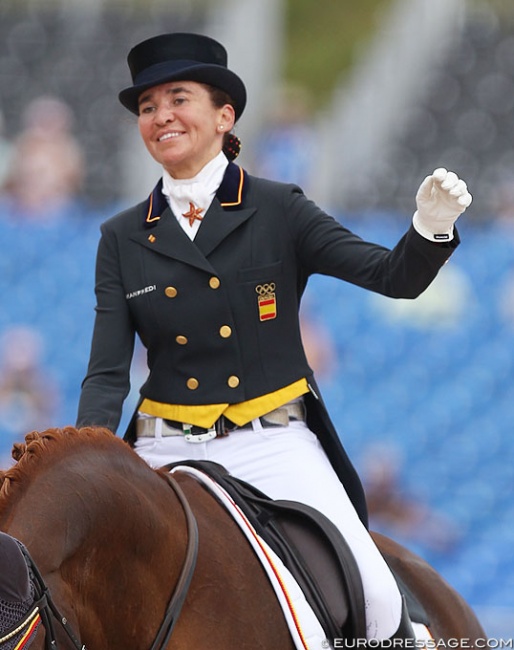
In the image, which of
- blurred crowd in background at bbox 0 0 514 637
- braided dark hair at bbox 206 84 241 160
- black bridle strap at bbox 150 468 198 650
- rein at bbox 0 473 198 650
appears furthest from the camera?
blurred crowd in background at bbox 0 0 514 637

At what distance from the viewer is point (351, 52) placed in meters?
20.5

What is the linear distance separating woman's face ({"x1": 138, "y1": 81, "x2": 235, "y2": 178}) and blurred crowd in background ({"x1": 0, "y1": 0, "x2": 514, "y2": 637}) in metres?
5.01

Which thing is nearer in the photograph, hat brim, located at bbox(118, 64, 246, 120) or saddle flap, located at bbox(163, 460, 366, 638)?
saddle flap, located at bbox(163, 460, 366, 638)

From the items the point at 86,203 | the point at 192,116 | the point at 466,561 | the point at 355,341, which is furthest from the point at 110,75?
the point at 192,116

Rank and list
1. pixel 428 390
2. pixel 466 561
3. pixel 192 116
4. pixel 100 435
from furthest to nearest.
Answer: pixel 428 390
pixel 466 561
pixel 192 116
pixel 100 435

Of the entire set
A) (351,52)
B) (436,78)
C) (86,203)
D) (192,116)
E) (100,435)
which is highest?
(351,52)

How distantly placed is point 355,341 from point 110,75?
4.50m

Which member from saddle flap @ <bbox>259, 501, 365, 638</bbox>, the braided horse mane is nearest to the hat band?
the braided horse mane

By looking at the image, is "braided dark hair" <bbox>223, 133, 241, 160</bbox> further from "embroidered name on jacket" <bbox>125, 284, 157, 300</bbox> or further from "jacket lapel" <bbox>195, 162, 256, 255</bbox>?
"embroidered name on jacket" <bbox>125, 284, 157, 300</bbox>

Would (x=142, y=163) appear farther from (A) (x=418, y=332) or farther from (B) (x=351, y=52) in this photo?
(B) (x=351, y=52)

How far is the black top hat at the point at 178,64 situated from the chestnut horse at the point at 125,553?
1.00 m

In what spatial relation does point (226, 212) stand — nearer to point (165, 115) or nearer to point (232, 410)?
point (165, 115)

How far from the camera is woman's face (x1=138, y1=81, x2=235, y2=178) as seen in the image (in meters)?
3.15

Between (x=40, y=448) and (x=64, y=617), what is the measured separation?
14.3 inches
